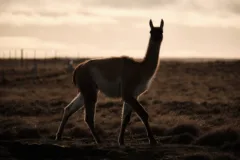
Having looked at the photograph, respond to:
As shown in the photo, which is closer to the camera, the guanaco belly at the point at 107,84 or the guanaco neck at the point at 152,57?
the guanaco neck at the point at 152,57

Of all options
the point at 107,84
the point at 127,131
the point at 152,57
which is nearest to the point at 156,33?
the point at 152,57

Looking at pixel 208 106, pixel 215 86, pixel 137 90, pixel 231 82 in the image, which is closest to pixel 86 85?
pixel 137 90

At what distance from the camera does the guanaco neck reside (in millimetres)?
12523

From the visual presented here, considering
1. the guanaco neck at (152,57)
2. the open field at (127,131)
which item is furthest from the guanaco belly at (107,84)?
the open field at (127,131)

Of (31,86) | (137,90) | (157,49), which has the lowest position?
(31,86)

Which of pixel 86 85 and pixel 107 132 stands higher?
pixel 86 85

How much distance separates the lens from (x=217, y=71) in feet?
180

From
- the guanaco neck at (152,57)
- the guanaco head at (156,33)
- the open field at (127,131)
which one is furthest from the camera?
the guanaco neck at (152,57)

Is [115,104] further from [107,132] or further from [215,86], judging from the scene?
[215,86]

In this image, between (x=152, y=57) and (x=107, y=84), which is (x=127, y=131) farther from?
(x=152, y=57)

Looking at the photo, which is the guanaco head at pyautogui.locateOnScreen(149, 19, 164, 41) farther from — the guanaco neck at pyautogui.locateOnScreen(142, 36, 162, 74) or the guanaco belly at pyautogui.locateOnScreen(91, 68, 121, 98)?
the guanaco belly at pyautogui.locateOnScreen(91, 68, 121, 98)

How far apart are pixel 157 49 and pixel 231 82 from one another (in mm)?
29300

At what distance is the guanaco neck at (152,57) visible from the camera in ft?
41.1

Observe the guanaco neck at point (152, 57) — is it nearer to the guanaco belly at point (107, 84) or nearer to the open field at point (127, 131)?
the guanaco belly at point (107, 84)
